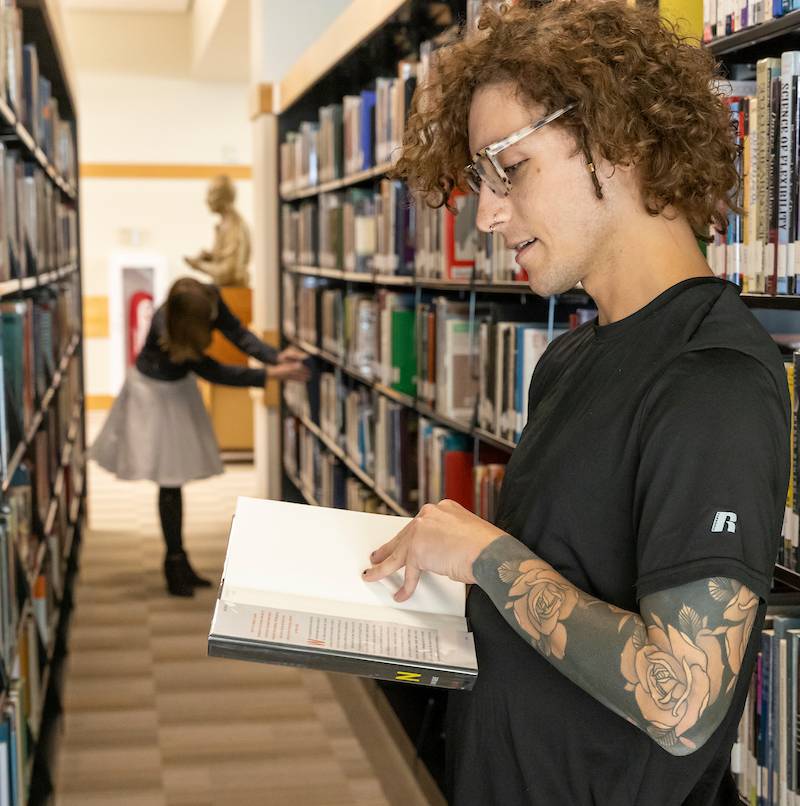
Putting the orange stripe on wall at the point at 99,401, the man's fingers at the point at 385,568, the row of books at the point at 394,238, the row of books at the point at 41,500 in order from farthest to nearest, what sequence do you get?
the orange stripe on wall at the point at 99,401
the row of books at the point at 394,238
the row of books at the point at 41,500
the man's fingers at the point at 385,568

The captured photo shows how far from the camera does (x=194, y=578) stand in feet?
16.2

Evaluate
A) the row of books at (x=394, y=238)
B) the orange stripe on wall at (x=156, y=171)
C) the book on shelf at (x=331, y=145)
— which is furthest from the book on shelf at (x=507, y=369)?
the orange stripe on wall at (x=156, y=171)

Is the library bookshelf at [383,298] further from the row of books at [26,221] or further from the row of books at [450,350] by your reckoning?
the row of books at [26,221]

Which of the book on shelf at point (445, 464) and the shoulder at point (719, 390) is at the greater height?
the shoulder at point (719, 390)

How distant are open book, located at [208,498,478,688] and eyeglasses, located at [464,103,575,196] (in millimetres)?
441

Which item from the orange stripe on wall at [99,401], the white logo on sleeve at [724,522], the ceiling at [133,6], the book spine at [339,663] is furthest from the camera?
the orange stripe on wall at [99,401]

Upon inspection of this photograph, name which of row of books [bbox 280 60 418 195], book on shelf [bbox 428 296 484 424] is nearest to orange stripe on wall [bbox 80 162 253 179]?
row of books [bbox 280 60 418 195]

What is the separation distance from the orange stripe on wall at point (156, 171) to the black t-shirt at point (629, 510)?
31.4 ft

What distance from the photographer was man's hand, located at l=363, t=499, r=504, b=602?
1.08 metres

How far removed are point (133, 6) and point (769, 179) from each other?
9.52 metres

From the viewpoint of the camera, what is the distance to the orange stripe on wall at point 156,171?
33.7 feet

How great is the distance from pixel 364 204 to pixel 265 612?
331 cm

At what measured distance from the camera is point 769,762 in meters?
1.51

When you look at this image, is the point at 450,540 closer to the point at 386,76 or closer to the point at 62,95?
the point at 386,76
